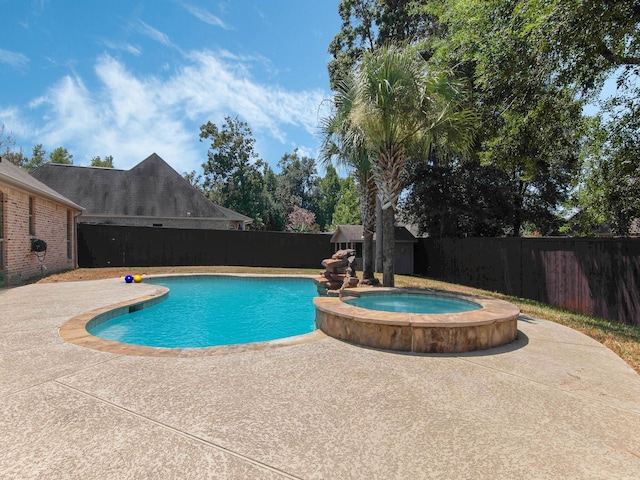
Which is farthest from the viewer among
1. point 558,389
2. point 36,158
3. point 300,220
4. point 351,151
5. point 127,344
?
point 300,220

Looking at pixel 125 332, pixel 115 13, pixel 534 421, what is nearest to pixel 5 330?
pixel 125 332

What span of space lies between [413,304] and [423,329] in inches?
109

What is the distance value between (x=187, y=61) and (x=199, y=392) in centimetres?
1478

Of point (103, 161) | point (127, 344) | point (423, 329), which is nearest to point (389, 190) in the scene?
point (423, 329)

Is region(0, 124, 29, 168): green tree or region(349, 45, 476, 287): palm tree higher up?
region(0, 124, 29, 168): green tree

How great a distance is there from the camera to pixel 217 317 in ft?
28.0

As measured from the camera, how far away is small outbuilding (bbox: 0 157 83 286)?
32.8 feet

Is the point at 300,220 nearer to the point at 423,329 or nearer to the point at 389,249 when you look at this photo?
the point at 389,249

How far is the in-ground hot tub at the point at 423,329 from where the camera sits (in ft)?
14.8

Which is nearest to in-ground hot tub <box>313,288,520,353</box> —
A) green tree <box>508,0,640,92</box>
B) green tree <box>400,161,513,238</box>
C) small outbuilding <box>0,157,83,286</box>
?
green tree <box>508,0,640,92</box>

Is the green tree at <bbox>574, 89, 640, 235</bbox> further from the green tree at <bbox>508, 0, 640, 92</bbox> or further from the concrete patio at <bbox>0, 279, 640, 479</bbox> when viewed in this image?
the concrete patio at <bbox>0, 279, 640, 479</bbox>

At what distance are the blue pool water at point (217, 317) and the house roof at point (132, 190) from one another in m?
10.3

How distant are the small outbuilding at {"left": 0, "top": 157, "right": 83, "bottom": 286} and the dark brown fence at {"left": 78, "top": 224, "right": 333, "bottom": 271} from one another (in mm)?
2436

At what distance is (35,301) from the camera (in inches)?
302
